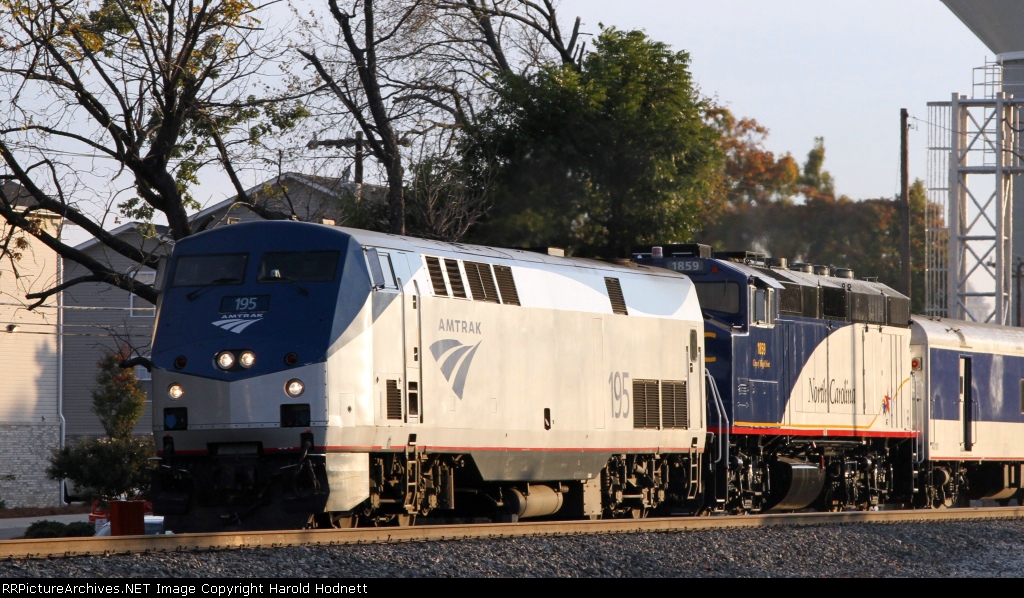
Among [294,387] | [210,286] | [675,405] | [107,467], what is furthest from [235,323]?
[107,467]

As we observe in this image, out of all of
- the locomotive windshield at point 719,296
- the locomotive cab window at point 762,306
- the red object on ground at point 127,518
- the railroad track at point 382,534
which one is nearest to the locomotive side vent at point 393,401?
the railroad track at point 382,534

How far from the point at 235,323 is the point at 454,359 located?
8.62ft

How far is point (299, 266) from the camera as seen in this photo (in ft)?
50.6

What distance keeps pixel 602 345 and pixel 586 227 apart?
11966 mm

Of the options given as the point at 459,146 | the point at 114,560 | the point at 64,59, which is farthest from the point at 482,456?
the point at 459,146

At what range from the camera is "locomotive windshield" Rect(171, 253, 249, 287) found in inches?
617

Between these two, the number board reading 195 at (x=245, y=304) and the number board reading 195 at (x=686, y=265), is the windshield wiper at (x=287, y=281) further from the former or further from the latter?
the number board reading 195 at (x=686, y=265)

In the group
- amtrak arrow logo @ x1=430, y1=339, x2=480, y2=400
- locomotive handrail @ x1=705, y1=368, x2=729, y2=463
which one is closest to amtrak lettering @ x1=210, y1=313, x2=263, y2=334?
amtrak arrow logo @ x1=430, y1=339, x2=480, y2=400

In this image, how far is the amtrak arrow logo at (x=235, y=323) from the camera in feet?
49.6

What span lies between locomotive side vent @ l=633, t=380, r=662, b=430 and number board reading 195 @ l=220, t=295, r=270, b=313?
620 centimetres

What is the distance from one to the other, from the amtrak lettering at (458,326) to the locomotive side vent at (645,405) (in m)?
3.61

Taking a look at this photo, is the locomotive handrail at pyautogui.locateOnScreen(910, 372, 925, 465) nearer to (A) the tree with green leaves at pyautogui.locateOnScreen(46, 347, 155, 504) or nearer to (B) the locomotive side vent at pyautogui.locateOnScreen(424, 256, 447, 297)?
(B) the locomotive side vent at pyautogui.locateOnScreen(424, 256, 447, 297)

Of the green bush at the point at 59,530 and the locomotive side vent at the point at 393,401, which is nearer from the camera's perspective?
the locomotive side vent at the point at 393,401

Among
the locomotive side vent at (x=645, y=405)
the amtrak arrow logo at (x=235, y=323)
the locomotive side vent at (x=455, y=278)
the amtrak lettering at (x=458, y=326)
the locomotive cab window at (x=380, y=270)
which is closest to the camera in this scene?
the amtrak arrow logo at (x=235, y=323)
